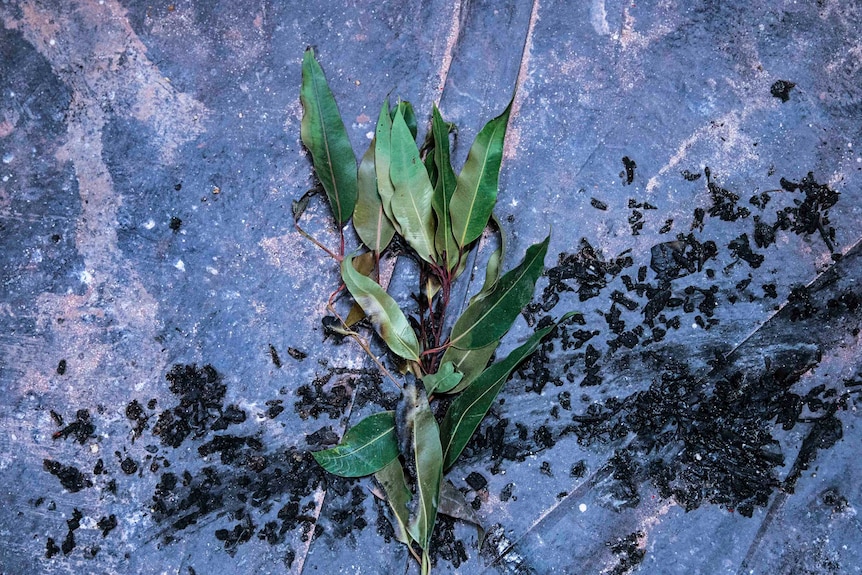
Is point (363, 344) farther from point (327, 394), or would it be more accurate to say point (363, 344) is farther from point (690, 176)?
point (690, 176)

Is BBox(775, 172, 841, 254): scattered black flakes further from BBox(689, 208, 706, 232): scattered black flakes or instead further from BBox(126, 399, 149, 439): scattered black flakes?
BBox(126, 399, 149, 439): scattered black flakes

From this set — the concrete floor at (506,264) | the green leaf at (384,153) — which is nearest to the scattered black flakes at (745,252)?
the concrete floor at (506,264)

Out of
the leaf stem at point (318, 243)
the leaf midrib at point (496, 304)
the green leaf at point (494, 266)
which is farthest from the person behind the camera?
the leaf stem at point (318, 243)

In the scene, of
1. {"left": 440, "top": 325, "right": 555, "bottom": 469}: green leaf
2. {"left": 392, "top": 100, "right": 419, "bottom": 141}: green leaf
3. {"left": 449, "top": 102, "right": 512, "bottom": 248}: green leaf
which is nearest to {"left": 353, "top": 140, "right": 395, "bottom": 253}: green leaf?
{"left": 392, "top": 100, "right": 419, "bottom": 141}: green leaf

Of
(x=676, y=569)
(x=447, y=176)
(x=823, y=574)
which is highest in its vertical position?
(x=447, y=176)

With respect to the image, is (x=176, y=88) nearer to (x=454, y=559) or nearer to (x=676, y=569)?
(x=454, y=559)

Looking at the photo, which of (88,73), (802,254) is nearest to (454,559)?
(802,254)

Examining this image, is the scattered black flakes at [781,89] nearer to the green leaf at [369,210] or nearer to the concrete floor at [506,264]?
the concrete floor at [506,264]
